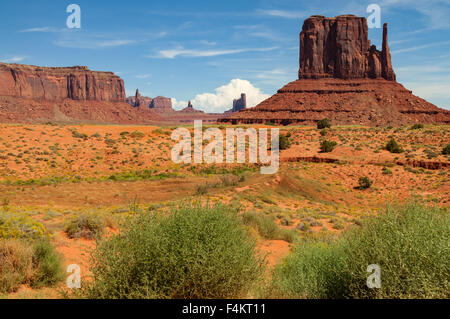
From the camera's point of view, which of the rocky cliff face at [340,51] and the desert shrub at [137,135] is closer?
the desert shrub at [137,135]

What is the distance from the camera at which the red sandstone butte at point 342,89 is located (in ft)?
305

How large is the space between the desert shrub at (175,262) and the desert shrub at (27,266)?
214cm

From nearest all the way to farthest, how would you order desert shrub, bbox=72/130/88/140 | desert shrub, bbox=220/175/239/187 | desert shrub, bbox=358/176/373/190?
desert shrub, bbox=220/175/239/187, desert shrub, bbox=358/176/373/190, desert shrub, bbox=72/130/88/140

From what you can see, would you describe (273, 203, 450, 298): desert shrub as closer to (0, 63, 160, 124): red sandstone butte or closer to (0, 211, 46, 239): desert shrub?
(0, 211, 46, 239): desert shrub

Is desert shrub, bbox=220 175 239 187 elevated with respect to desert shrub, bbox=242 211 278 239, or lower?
elevated

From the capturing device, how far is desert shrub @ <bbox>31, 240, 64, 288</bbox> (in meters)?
7.10

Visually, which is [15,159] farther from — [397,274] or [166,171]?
[397,274]

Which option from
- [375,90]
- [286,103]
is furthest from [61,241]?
[375,90]

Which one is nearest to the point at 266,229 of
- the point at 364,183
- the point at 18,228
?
the point at 18,228

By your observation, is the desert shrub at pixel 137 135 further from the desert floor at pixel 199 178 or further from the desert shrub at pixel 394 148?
the desert shrub at pixel 394 148

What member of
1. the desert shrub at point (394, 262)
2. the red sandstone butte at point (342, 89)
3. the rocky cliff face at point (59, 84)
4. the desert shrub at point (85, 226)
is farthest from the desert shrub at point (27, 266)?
the rocky cliff face at point (59, 84)

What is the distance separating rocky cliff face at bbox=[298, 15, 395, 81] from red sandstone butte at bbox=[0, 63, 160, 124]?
9862 centimetres

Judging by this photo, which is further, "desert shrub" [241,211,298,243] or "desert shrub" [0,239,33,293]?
"desert shrub" [241,211,298,243]

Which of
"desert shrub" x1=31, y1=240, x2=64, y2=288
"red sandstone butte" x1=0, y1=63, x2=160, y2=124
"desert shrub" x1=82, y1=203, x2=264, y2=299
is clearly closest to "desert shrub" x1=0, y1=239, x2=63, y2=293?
"desert shrub" x1=31, y1=240, x2=64, y2=288
